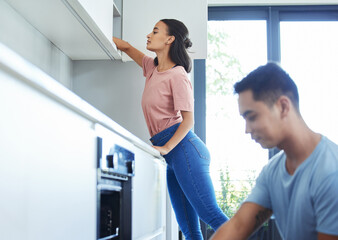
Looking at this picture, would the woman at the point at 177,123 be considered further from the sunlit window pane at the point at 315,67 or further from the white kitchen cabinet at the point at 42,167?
the sunlit window pane at the point at 315,67

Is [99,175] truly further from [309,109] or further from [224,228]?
[309,109]

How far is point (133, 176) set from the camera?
1.93 m

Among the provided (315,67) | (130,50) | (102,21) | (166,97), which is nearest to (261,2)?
(315,67)

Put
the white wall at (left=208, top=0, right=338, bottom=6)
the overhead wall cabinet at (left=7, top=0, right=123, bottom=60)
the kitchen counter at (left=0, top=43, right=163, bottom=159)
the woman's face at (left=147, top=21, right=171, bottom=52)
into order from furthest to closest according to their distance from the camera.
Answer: the white wall at (left=208, top=0, right=338, bottom=6)
the woman's face at (left=147, top=21, right=171, bottom=52)
the overhead wall cabinet at (left=7, top=0, right=123, bottom=60)
the kitchen counter at (left=0, top=43, right=163, bottom=159)

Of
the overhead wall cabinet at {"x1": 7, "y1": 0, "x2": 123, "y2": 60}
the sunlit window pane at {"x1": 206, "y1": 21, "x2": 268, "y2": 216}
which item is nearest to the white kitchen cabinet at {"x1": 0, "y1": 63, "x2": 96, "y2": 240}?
the overhead wall cabinet at {"x1": 7, "y1": 0, "x2": 123, "y2": 60}

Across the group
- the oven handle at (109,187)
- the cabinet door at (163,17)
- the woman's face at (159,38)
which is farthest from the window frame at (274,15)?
the oven handle at (109,187)

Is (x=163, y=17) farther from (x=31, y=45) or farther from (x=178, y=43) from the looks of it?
(x=31, y=45)

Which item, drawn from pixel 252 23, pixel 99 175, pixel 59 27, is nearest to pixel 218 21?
pixel 252 23

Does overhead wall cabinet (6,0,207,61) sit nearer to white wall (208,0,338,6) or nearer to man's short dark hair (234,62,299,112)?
man's short dark hair (234,62,299,112)

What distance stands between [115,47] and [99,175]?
129 cm

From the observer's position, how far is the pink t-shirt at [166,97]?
241cm

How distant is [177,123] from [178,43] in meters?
0.41

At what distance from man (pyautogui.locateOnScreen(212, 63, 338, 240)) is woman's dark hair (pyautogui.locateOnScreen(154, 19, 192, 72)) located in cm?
122

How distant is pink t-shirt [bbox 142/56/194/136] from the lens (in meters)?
2.41
